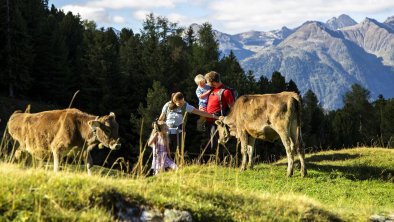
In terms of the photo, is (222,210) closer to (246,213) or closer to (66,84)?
(246,213)

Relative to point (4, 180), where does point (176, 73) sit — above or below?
above

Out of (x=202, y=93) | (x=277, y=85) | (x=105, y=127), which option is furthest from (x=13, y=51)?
(x=105, y=127)

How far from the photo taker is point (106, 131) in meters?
12.3

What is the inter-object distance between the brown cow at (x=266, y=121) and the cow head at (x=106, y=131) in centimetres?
476

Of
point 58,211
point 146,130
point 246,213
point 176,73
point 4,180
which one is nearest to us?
point 58,211

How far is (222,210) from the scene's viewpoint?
7.17 m

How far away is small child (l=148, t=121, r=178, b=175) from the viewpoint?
14422 millimetres

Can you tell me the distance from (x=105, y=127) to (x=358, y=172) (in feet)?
30.1

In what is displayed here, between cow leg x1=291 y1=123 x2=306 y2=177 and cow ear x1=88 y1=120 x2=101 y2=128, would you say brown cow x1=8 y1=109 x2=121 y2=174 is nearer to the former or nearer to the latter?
cow ear x1=88 y1=120 x2=101 y2=128

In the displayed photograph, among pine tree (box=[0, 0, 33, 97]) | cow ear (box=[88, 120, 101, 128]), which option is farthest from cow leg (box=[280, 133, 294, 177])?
pine tree (box=[0, 0, 33, 97])

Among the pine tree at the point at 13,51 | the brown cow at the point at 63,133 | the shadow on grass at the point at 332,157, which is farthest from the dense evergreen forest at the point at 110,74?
the brown cow at the point at 63,133

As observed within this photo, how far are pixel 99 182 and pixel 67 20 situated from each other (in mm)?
81952

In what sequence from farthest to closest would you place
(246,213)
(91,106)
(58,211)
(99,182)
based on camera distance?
(91,106) < (246,213) < (99,182) < (58,211)

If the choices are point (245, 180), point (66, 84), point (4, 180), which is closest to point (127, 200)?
point (4, 180)
